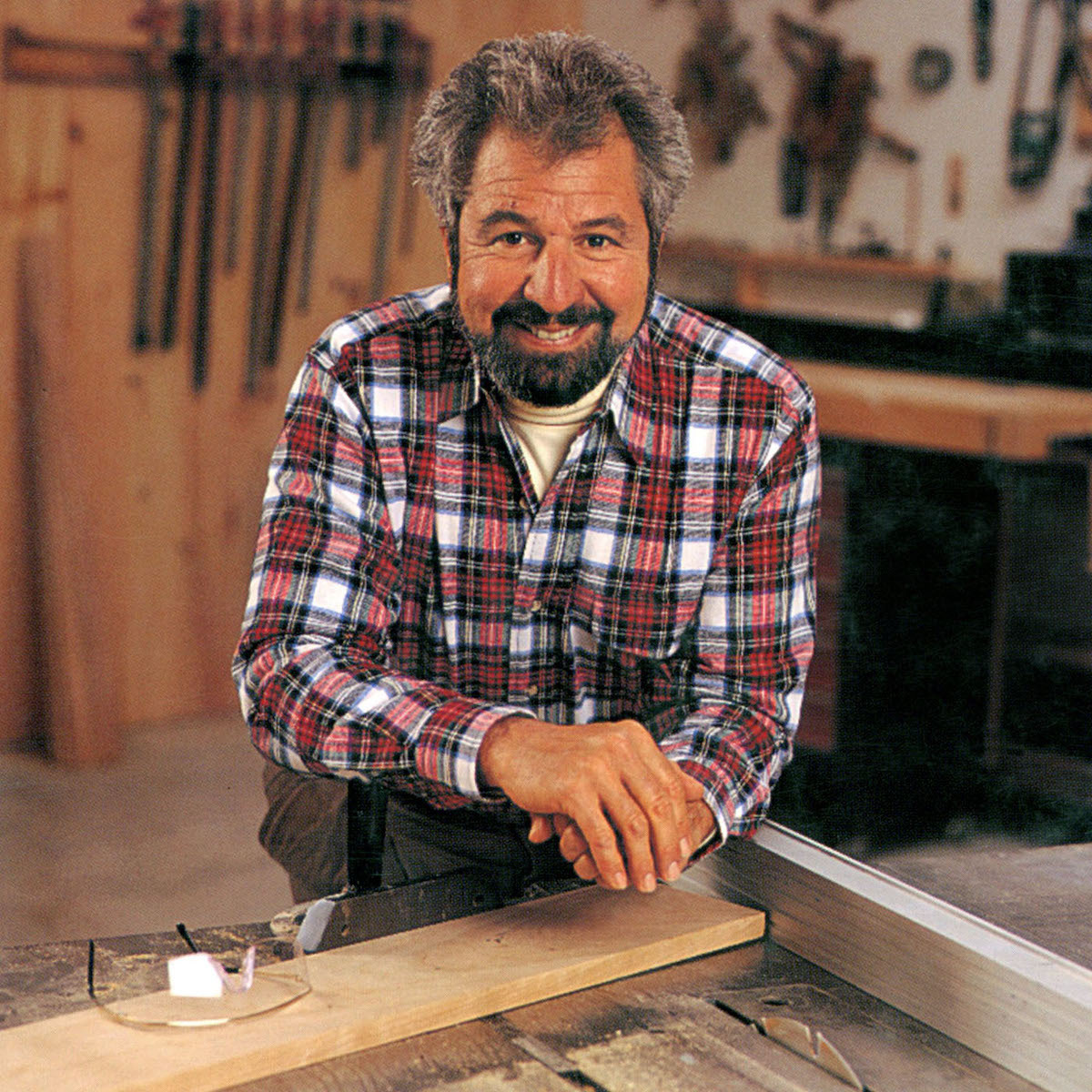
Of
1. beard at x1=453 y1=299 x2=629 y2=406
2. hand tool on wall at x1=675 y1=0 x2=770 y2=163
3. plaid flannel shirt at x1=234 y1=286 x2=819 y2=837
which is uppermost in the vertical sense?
hand tool on wall at x1=675 y1=0 x2=770 y2=163

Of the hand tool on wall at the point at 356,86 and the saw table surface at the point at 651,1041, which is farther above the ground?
the hand tool on wall at the point at 356,86

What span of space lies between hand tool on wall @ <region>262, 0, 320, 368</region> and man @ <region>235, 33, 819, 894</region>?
205 centimetres

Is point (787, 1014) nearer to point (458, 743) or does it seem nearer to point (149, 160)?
point (458, 743)

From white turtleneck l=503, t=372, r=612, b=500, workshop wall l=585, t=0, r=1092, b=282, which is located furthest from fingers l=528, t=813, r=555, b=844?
workshop wall l=585, t=0, r=1092, b=282

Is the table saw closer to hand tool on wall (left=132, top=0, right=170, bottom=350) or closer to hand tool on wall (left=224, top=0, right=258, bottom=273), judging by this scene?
hand tool on wall (left=132, top=0, right=170, bottom=350)

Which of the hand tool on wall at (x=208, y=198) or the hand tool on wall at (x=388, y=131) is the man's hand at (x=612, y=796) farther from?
the hand tool on wall at (x=388, y=131)

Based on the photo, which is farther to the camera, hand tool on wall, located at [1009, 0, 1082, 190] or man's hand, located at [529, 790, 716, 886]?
hand tool on wall, located at [1009, 0, 1082, 190]

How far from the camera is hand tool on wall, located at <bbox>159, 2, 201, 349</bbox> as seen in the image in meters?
3.38

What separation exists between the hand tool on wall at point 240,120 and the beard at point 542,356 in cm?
212

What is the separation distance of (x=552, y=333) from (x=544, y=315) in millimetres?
23

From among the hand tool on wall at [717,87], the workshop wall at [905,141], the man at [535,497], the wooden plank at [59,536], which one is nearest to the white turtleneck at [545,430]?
the man at [535,497]

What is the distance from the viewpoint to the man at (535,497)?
1458mm

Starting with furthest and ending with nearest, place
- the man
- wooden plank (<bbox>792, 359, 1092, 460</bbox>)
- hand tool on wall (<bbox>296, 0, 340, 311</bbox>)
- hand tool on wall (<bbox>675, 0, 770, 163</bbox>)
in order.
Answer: hand tool on wall (<bbox>675, 0, 770, 163</bbox>)
hand tool on wall (<bbox>296, 0, 340, 311</bbox>)
wooden plank (<bbox>792, 359, 1092, 460</bbox>)
the man

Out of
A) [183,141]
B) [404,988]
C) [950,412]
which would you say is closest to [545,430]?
[404,988]
